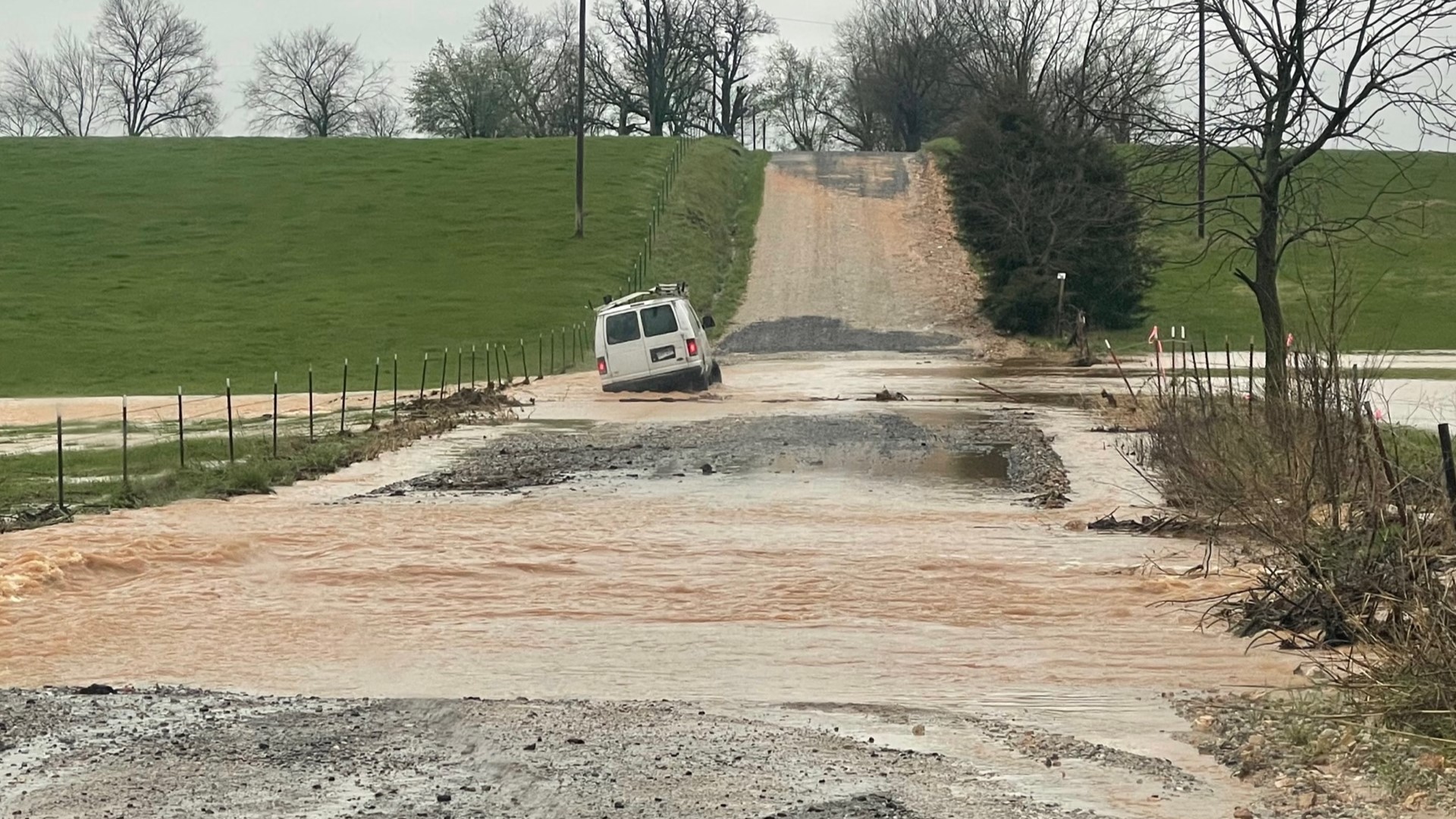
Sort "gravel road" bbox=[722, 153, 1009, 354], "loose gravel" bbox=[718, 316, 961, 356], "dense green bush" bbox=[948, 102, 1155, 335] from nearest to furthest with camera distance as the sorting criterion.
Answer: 1. "loose gravel" bbox=[718, 316, 961, 356]
2. "dense green bush" bbox=[948, 102, 1155, 335]
3. "gravel road" bbox=[722, 153, 1009, 354]

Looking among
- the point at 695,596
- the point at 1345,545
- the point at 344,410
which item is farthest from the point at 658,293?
the point at 1345,545

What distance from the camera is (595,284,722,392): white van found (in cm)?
3114

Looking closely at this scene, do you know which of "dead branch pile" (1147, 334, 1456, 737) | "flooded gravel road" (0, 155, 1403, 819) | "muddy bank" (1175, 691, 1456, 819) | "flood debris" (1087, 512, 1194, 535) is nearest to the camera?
"muddy bank" (1175, 691, 1456, 819)

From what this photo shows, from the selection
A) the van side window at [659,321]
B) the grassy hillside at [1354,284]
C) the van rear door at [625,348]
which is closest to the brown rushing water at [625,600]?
the van side window at [659,321]

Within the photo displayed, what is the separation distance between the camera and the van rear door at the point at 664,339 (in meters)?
31.1

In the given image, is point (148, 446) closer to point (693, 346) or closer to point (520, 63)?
point (693, 346)

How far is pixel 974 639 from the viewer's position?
11500 mm

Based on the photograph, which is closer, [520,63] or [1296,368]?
[1296,368]

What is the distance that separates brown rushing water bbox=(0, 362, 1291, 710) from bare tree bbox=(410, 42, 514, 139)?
95.2m

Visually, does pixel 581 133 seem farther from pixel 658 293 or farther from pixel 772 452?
pixel 772 452

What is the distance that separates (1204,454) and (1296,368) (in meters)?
2.88

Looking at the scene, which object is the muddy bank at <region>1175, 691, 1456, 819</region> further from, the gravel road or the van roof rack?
the gravel road

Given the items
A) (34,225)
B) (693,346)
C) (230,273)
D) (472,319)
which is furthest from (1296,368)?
(34,225)

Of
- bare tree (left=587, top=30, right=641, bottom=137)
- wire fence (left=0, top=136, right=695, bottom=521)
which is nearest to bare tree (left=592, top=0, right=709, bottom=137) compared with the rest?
bare tree (left=587, top=30, right=641, bottom=137)
